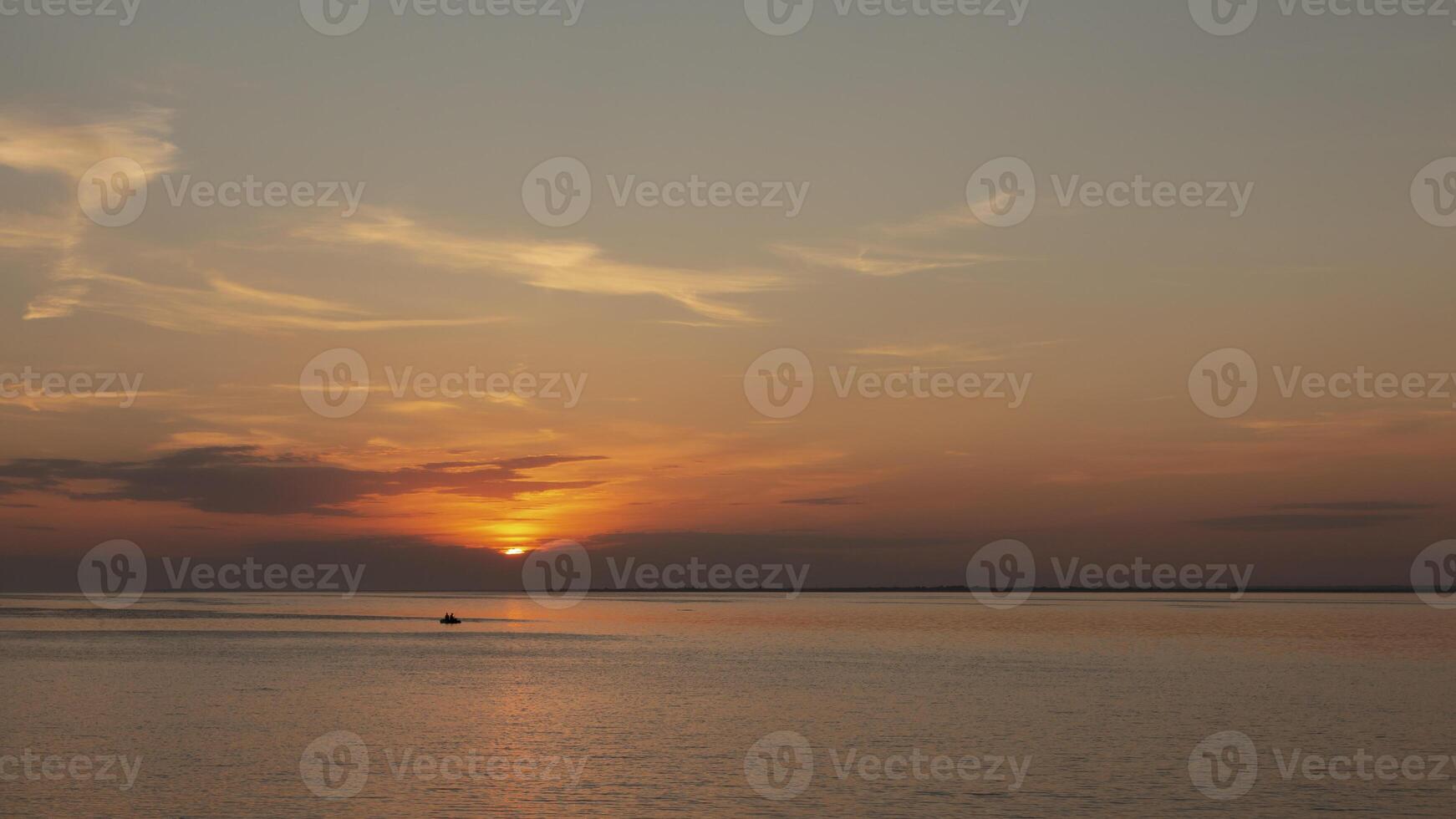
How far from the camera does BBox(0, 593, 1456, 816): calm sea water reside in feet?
135

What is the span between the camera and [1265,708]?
6644 cm

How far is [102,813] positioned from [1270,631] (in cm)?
15021

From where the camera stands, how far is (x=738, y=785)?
43.6m

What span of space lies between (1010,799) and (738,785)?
9290 mm

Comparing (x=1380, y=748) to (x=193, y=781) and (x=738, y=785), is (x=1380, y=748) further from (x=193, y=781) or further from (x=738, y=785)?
(x=193, y=781)

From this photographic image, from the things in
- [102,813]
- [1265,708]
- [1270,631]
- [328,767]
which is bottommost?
[102,813]

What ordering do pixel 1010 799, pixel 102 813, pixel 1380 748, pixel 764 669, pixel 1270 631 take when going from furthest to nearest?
1. pixel 1270 631
2. pixel 764 669
3. pixel 1380 748
4. pixel 1010 799
5. pixel 102 813

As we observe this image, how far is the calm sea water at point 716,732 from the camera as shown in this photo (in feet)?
135

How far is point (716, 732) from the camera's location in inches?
2232

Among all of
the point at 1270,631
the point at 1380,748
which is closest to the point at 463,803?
the point at 1380,748

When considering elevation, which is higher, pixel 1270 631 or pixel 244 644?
pixel 1270 631

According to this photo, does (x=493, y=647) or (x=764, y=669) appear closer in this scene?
(x=764, y=669)

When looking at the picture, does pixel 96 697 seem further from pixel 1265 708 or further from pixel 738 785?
pixel 1265 708

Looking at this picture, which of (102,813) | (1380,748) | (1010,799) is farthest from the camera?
(1380,748)
